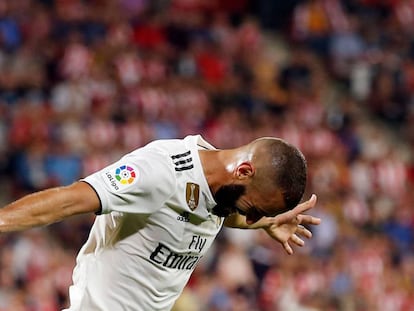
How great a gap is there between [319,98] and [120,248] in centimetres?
1014

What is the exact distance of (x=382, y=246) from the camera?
11.2 metres

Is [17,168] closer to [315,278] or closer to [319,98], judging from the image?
[315,278]

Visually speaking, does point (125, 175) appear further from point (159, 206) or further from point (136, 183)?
point (159, 206)

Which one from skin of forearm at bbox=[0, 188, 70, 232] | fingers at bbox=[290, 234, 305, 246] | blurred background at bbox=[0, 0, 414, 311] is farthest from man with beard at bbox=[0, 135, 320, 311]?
blurred background at bbox=[0, 0, 414, 311]

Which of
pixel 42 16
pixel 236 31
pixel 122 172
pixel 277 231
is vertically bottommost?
pixel 236 31

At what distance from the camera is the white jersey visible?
3691mm

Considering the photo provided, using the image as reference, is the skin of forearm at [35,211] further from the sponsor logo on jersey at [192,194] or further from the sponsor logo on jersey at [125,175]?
the sponsor logo on jersey at [192,194]

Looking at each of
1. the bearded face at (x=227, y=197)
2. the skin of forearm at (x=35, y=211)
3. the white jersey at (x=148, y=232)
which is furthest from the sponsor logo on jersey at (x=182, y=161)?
the skin of forearm at (x=35, y=211)

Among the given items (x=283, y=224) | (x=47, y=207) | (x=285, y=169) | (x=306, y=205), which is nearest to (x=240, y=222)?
(x=283, y=224)

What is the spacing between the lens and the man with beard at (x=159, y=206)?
3602 millimetres

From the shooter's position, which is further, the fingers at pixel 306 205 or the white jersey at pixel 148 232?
the fingers at pixel 306 205

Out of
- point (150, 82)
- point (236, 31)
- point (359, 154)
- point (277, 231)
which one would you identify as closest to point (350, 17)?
point (236, 31)

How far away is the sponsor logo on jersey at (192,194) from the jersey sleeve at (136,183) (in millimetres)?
87

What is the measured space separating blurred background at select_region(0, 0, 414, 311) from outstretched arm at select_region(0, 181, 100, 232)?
433cm
